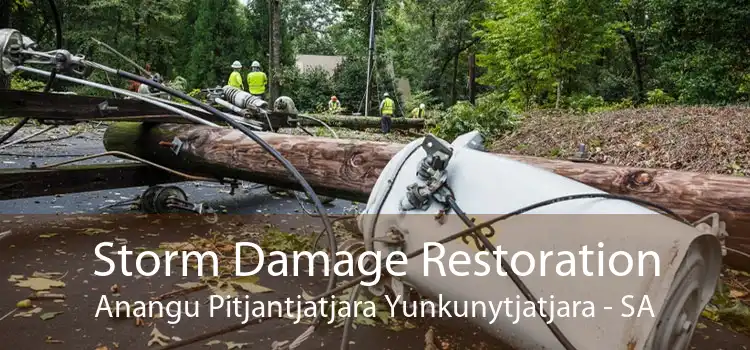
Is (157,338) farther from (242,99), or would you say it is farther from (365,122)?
(365,122)

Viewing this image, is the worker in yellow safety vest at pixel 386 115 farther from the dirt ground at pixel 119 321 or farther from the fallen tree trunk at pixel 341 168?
the dirt ground at pixel 119 321

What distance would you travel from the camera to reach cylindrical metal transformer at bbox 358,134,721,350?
1352 mm

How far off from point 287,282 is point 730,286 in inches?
104

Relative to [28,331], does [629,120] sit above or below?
above

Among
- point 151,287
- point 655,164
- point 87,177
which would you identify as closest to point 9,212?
point 87,177

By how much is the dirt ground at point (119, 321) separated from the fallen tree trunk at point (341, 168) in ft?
2.08

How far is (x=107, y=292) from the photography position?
2.75 m

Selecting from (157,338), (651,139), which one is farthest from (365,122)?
(157,338)

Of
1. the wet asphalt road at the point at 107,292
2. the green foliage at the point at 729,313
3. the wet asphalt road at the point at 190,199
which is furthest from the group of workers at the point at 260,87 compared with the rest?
the green foliage at the point at 729,313

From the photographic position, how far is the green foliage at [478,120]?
419 inches

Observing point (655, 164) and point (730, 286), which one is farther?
point (655, 164)

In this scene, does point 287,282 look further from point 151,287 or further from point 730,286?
point 730,286

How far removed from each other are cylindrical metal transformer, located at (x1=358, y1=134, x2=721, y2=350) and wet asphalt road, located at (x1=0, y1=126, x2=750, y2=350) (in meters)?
0.68

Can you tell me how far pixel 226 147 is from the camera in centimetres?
412
